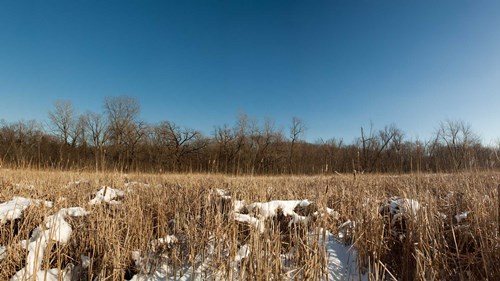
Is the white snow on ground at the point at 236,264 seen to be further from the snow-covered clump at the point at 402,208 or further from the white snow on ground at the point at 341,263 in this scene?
the snow-covered clump at the point at 402,208

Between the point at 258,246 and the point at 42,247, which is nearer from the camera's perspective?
the point at 258,246

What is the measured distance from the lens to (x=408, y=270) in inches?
84.0

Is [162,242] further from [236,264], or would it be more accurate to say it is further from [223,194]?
[223,194]

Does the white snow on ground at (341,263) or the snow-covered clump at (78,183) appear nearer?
the white snow on ground at (341,263)

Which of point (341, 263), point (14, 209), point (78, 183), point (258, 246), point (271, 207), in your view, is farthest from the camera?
point (78, 183)

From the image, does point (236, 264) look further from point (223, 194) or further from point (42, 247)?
point (223, 194)

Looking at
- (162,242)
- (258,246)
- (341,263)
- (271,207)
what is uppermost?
(271,207)

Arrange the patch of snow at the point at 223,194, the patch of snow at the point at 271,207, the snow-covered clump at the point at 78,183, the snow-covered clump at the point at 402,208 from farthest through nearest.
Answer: the snow-covered clump at the point at 78,183 < the patch of snow at the point at 223,194 < the patch of snow at the point at 271,207 < the snow-covered clump at the point at 402,208

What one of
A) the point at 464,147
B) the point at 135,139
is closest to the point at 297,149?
the point at 135,139

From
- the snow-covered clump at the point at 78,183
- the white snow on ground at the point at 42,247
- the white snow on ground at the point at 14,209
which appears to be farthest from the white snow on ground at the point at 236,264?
the snow-covered clump at the point at 78,183

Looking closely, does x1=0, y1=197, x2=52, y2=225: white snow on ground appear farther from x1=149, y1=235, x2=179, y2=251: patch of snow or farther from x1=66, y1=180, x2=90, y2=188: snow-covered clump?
x1=66, y1=180, x2=90, y2=188: snow-covered clump

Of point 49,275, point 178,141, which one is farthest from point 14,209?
point 178,141

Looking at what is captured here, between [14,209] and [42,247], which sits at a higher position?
[14,209]

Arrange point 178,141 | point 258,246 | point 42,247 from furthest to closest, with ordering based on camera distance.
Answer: point 178,141 < point 42,247 < point 258,246
